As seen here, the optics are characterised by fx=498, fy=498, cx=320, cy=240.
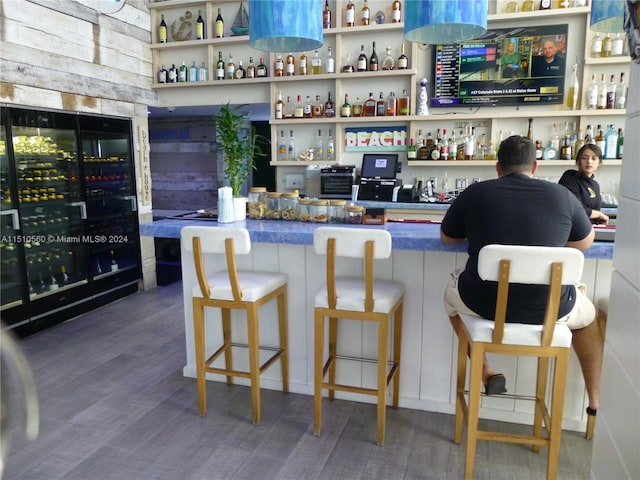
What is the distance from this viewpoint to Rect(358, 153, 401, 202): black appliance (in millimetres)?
4949

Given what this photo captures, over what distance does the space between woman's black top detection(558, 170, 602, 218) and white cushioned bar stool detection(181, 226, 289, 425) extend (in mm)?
2471

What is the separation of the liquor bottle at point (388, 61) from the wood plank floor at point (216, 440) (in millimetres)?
3404

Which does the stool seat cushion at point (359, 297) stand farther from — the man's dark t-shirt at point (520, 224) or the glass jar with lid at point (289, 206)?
the glass jar with lid at point (289, 206)

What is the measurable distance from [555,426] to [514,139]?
3.94 feet

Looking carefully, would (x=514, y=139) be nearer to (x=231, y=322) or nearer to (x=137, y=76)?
(x=231, y=322)

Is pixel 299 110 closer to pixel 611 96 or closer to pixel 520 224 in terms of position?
pixel 611 96

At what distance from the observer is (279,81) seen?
5.25 metres

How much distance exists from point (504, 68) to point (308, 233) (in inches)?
128

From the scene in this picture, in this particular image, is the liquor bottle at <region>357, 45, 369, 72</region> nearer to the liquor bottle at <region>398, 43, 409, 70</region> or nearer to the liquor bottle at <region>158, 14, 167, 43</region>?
the liquor bottle at <region>398, 43, 409, 70</region>

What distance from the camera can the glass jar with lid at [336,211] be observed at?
A: 116 inches

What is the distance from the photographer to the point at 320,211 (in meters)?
2.97

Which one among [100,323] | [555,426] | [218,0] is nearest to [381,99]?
[218,0]

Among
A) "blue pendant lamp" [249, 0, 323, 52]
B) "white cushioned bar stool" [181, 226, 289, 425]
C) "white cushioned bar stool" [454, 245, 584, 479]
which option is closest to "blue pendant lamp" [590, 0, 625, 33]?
"white cushioned bar stool" [454, 245, 584, 479]

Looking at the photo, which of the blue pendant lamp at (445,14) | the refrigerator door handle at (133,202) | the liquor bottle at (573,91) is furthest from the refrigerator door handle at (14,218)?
the liquor bottle at (573,91)
